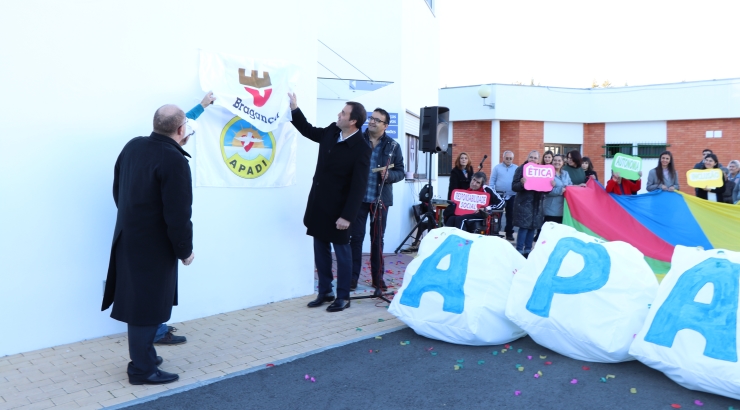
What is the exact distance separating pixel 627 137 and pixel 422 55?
15865 millimetres

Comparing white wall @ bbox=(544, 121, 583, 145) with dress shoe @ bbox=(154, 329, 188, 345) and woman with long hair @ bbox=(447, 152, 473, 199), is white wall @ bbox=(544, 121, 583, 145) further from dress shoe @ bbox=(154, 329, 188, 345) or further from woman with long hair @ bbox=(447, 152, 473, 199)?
dress shoe @ bbox=(154, 329, 188, 345)

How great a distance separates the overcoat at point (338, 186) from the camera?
6.07 meters

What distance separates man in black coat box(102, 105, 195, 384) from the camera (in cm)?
390

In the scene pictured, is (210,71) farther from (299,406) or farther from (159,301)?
(299,406)

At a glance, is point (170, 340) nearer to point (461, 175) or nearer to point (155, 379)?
point (155, 379)

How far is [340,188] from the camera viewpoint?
6141 mm

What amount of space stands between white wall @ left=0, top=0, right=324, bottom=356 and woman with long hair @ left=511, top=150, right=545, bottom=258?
4.50m

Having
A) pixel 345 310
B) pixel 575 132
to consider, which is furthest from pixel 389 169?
pixel 575 132

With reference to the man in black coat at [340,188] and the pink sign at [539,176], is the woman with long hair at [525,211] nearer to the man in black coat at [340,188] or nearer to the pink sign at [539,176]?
the pink sign at [539,176]

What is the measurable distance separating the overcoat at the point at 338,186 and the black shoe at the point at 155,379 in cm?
242

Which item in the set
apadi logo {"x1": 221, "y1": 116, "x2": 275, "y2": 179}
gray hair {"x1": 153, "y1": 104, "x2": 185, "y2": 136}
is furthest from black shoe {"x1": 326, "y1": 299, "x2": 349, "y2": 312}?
gray hair {"x1": 153, "y1": 104, "x2": 185, "y2": 136}

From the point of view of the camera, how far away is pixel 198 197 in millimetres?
5770

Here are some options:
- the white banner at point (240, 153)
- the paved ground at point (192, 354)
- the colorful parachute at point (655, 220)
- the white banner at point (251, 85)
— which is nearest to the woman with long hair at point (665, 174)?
the colorful parachute at point (655, 220)

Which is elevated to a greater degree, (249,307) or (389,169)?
(389,169)
